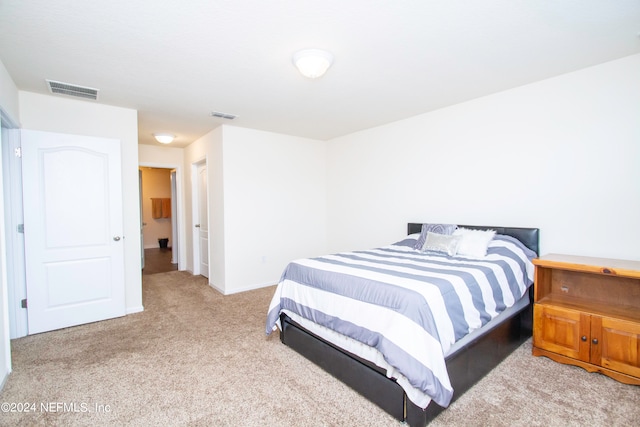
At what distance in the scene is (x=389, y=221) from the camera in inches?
Answer: 176

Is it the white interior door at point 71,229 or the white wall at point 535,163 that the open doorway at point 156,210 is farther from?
the white wall at point 535,163

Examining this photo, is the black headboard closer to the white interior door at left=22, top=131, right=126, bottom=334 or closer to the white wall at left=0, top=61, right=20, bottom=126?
the white interior door at left=22, top=131, right=126, bottom=334

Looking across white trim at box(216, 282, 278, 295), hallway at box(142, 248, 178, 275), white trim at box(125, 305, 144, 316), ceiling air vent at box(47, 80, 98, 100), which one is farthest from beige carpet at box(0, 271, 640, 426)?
hallway at box(142, 248, 178, 275)

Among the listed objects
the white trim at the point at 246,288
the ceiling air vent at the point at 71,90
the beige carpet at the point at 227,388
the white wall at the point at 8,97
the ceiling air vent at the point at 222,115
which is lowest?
the beige carpet at the point at 227,388

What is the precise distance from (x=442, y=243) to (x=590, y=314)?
4.10ft

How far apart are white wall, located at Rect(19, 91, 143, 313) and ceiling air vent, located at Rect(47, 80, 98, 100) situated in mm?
229

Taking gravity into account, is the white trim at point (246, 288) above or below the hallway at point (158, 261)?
below

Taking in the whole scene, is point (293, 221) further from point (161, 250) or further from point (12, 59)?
point (161, 250)

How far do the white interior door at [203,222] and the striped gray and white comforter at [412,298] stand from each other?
3034 millimetres

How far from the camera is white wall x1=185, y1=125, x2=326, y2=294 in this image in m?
4.45

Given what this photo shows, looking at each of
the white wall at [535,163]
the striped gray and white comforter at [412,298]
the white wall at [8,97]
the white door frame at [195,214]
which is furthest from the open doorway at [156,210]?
the striped gray and white comforter at [412,298]

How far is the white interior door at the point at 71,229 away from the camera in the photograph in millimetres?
3059

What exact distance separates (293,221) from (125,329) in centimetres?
278

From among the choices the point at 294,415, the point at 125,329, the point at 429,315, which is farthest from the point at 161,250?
the point at 429,315
